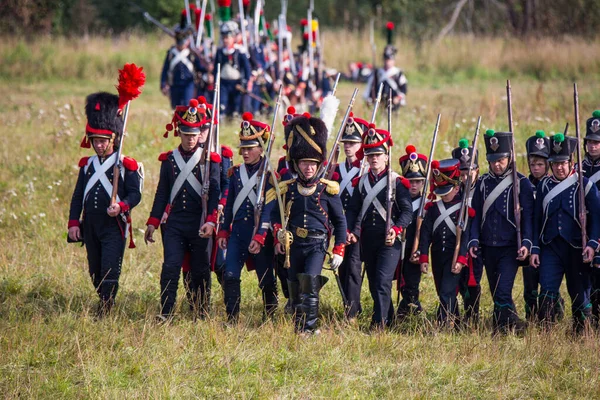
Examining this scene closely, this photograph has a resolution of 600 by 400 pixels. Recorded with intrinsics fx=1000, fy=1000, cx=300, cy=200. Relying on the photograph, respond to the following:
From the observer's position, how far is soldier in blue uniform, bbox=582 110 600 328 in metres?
8.45

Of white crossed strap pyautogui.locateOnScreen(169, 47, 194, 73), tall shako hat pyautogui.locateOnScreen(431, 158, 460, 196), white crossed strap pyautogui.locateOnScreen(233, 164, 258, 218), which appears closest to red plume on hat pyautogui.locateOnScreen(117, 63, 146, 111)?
white crossed strap pyautogui.locateOnScreen(233, 164, 258, 218)

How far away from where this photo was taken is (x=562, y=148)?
829 cm

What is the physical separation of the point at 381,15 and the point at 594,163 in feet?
85.7

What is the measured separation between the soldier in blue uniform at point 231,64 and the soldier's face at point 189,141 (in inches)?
306

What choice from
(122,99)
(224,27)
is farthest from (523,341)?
(224,27)

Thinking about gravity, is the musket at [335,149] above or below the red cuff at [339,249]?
above

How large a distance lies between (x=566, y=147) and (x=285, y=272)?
259 centimetres

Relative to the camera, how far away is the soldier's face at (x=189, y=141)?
8570 millimetres

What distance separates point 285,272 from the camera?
8672 millimetres

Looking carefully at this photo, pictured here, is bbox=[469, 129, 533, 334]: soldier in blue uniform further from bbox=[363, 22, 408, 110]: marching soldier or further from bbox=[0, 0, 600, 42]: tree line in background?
bbox=[0, 0, 600, 42]: tree line in background

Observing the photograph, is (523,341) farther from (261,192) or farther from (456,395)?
(261,192)

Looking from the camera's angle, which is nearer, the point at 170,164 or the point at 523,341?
the point at 523,341

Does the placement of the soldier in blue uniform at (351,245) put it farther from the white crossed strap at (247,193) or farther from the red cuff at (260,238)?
the red cuff at (260,238)

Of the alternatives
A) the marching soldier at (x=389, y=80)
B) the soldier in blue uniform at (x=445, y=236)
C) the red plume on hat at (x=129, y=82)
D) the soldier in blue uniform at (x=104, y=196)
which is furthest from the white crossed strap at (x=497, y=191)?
the marching soldier at (x=389, y=80)
